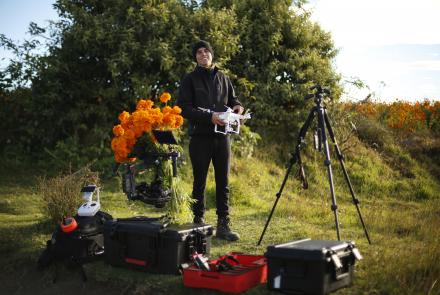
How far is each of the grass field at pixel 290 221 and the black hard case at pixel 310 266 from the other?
0.22 m

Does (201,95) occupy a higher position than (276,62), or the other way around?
(276,62)

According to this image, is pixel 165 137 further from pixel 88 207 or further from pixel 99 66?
pixel 99 66

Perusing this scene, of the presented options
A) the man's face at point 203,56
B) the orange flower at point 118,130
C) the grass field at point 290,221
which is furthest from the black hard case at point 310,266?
the man's face at point 203,56

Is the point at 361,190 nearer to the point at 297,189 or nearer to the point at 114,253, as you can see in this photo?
the point at 297,189

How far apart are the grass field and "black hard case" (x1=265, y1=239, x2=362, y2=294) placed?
0.22 m

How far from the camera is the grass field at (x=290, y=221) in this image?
193 inches

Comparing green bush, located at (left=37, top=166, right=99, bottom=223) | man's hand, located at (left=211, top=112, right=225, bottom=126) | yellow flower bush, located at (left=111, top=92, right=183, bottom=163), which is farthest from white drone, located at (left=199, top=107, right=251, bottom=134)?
green bush, located at (left=37, top=166, right=99, bottom=223)

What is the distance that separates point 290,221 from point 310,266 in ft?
12.1

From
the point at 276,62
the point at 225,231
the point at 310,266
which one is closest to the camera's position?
the point at 310,266

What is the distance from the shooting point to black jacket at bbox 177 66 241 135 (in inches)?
240

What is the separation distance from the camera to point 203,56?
612cm

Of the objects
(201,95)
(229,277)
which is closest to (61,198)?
(201,95)

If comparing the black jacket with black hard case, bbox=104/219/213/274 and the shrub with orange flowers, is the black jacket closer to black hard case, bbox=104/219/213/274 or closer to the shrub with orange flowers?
black hard case, bbox=104/219/213/274

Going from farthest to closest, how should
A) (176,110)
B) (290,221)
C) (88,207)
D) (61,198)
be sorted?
1. (290,221)
2. (61,198)
3. (88,207)
4. (176,110)
